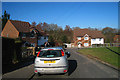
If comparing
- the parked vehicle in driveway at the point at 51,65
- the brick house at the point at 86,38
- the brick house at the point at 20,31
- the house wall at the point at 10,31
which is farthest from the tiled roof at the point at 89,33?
the parked vehicle in driveway at the point at 51,65

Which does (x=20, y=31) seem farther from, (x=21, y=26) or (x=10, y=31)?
(x=10, y=31)

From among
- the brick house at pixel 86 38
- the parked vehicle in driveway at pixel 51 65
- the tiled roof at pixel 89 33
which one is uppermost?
the tiled roof at pixel 89 33

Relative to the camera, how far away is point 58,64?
5785mm

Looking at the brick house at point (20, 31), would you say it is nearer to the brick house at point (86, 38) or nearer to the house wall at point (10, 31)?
the house wall at point (10, 31)

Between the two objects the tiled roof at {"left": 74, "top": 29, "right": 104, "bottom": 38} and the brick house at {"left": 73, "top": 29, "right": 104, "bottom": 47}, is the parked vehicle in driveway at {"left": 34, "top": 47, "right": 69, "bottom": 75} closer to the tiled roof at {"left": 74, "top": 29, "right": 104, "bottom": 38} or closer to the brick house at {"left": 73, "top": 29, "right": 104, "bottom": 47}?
the brick house at {"left": 73, "top": 29, "right": 104, "bottom": 47}

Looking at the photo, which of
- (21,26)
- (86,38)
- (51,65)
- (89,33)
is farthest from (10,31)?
(89,33)

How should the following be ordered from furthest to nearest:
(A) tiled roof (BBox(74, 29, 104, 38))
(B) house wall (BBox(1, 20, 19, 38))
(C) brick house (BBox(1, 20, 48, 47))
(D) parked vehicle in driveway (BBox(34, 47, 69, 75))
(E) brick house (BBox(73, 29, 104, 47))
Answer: (A) tiled roof (BBox(74, 29, 104, 38)) < (E) brick house (BBox(73, 29, 104, 47)) < (C) brick house (BBox(1, 20, 48, 47)) < (B) house wall (BBox(1, 20, 19, 38)) < (D) parked vehicle in driveway (BBox(34, 47, 69, 75))

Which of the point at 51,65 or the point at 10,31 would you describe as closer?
the point at 51,65

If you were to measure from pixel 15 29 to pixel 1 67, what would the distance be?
26570mm

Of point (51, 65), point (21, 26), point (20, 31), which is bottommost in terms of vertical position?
point (51, 65)

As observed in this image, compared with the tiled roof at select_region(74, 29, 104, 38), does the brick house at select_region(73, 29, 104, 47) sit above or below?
below

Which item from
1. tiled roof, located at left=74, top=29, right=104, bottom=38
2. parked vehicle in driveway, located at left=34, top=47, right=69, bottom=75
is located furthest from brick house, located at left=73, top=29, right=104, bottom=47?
parked vehicle in driveway, located at left=34, top=47, right=69, bottom=75

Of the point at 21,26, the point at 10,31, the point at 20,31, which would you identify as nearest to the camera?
the point at 20,31

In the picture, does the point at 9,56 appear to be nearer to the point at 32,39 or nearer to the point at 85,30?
the point at 32,39
